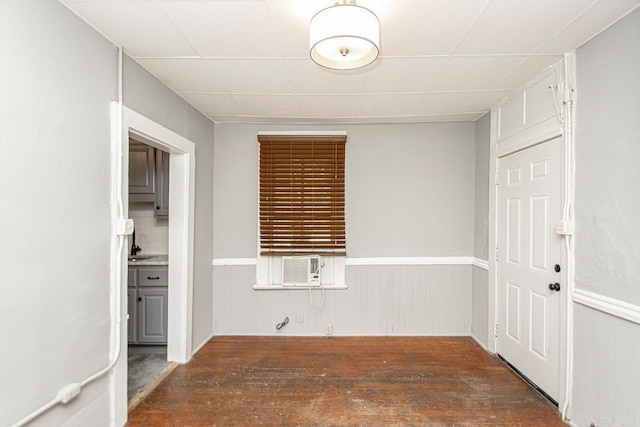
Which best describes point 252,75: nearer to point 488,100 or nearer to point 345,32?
point 345,32

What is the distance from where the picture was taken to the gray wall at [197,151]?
2.32m

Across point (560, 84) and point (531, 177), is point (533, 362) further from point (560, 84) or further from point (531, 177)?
point (560, 84)

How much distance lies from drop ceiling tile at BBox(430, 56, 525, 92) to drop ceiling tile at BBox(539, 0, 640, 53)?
0.22 m

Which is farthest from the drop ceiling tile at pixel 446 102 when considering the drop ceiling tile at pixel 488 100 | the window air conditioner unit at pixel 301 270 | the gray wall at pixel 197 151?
the gray wall at pixel 197 151

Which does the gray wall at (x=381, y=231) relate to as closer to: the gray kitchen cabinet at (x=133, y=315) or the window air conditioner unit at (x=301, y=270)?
the window air conditioner unit at (x=301, y=270)

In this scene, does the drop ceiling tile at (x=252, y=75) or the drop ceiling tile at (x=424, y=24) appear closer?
the drop ceiling tile at (x=424, y=24)

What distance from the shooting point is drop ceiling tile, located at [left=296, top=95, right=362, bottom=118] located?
2.86 metres

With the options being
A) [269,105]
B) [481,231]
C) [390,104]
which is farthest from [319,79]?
[481,231]

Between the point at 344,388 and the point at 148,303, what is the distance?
2081 mm

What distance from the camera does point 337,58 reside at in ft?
5.53

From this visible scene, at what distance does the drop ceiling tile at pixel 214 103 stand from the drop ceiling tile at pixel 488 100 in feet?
7.56

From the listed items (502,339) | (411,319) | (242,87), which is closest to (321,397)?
(411,319)

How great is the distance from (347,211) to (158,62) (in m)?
2.32

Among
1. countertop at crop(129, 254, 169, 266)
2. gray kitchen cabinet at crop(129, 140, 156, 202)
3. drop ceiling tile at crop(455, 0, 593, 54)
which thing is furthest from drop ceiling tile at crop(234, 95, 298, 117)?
countertop at crop(129, 254, 169, 266)
